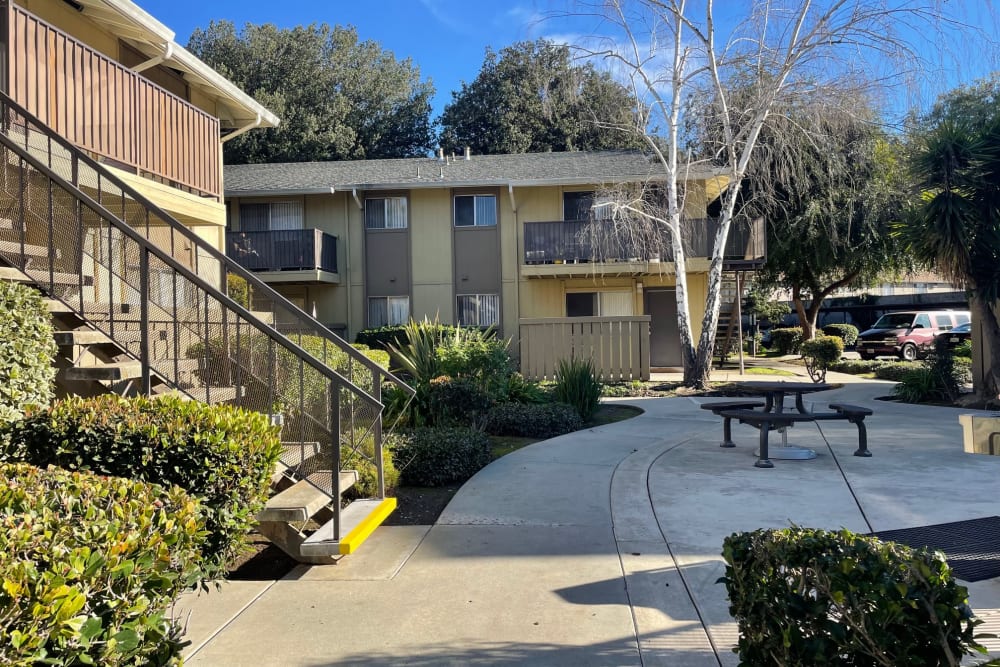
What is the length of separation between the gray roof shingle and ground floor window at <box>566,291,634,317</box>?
11.5 feet

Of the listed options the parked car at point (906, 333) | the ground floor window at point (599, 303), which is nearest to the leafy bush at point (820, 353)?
the ground floor window at point (599, 303)

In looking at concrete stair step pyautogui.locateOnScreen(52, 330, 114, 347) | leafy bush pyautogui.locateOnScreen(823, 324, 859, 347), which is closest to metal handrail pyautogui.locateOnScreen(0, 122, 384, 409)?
concrete stair step pyautogui.locateOnScreen(52, 330, 114, 347)

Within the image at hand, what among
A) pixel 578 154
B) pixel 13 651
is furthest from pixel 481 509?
pixel 578 154

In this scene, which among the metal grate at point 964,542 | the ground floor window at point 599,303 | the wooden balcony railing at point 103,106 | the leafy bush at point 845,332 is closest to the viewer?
the metal grate at point 964,542

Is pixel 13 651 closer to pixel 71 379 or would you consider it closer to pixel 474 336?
pixel 71 379

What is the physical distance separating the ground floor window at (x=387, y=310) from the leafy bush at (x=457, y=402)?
13940mm

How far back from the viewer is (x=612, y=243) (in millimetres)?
21438

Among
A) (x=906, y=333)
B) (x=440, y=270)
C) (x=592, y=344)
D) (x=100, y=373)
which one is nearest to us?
(x=100, y=373)

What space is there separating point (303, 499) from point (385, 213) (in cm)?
1934

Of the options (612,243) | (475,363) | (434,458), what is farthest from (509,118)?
(434,458)

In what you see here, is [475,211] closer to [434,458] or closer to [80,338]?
[434,458]

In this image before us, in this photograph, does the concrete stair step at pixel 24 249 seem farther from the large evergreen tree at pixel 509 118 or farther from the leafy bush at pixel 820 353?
the large evergreen tree at pixel 509 118

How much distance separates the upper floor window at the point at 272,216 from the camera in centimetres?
2380

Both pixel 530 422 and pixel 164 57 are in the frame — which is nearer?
pixel 530 422
